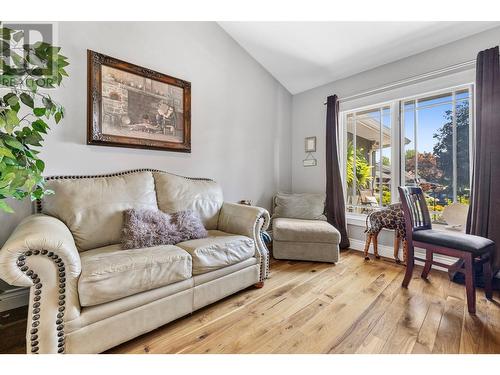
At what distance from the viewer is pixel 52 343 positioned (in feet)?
3.61

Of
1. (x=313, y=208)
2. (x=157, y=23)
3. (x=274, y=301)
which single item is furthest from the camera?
(x=313, y=208)

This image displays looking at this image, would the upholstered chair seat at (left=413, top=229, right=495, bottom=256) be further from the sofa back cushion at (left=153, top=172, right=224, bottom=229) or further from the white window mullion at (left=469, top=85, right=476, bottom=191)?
the sofa back cushion at (left=153, top=172, right=224, bottom=229)

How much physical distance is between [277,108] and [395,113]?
1585mm

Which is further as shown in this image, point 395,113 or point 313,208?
point 313,208

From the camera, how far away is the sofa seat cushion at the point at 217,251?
159 cm

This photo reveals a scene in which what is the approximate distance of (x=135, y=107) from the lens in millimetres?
2205

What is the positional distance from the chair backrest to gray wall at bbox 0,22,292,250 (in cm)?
180

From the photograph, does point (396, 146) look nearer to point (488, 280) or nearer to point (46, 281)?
point (488, 280)

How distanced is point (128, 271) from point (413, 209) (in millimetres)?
2305

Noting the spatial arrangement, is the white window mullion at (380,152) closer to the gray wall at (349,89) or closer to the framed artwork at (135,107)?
the gray wall at (349,89)

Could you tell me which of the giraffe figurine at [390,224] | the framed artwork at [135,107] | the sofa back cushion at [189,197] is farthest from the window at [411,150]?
the framed artwork at [135,107]

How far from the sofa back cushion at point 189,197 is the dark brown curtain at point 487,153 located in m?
2.42
